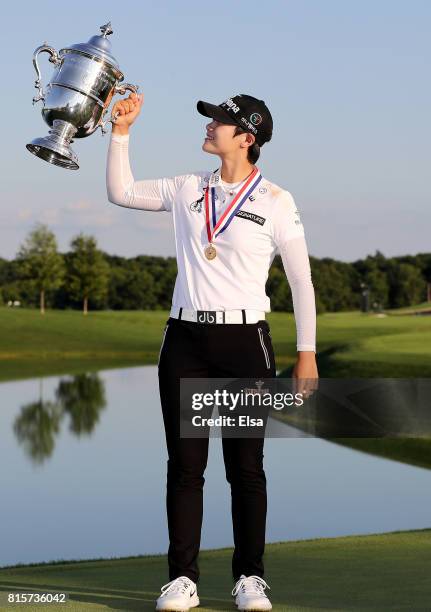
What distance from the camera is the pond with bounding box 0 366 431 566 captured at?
1641 cm

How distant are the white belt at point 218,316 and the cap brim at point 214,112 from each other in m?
1.13

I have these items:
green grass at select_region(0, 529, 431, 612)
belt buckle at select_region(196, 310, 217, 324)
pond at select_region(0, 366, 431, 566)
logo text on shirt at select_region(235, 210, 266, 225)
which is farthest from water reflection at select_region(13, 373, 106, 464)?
logo text on shirt at select_region(235, 210, 266, 225)

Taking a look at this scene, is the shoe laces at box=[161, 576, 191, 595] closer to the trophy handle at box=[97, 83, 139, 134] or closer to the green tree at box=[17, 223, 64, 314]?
the trophy handle at box=[97, 83, 139, 134]

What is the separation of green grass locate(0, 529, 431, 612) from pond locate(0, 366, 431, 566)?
5.88 meters

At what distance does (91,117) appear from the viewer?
6.64 meters

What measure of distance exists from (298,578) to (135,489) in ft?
46.0

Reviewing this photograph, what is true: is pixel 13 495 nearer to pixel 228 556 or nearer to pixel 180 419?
pixel 228 556

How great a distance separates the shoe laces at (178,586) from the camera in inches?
249

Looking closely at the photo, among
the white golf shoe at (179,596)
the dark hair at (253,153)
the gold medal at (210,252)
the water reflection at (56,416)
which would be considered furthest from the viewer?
the water reflection at (56,416)

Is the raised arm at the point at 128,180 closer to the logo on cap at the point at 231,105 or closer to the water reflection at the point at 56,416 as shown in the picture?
the logo on cap at the point at 231,105

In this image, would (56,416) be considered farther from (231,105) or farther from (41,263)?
(41,263)

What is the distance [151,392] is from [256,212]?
3703 centimetres

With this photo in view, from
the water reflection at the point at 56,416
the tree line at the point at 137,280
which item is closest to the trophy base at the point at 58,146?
the water reflection at the point at 56,416

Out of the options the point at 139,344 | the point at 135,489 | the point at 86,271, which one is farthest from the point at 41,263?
the point at 135,489
